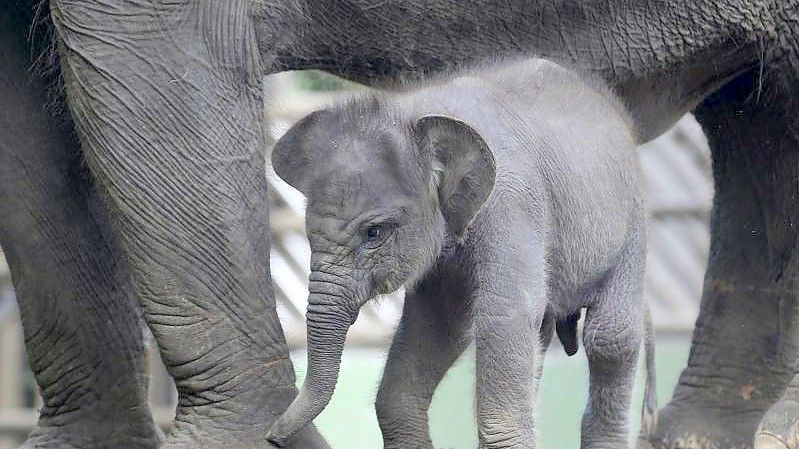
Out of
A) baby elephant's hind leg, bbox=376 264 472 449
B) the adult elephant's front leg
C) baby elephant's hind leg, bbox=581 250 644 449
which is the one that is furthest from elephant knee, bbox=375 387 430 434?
baby elephant's hind leg, bbox=581 250 644 449

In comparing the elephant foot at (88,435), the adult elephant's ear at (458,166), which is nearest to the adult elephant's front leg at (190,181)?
the adult elephant's ear at (458,166)

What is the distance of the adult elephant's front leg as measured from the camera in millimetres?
3305

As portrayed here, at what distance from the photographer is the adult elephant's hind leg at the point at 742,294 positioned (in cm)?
436

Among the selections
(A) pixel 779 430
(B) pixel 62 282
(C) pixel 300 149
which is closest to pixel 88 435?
(B) pixel 62 282

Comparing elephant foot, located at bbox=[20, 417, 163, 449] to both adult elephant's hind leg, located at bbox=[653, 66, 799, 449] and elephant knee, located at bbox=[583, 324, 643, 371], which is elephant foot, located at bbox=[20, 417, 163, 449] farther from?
adult elephant's hind leg, located at bbox=[653, 66, 799, 449]

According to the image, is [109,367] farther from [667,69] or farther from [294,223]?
[294,223]

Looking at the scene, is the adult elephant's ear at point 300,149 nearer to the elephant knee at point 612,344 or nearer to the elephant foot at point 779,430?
the elephant knee at point 612,344

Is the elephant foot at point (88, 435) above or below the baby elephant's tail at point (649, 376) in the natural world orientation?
below

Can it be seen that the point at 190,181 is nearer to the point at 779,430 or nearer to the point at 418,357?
the point at 418,357

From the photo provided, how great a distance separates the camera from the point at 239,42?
338cm

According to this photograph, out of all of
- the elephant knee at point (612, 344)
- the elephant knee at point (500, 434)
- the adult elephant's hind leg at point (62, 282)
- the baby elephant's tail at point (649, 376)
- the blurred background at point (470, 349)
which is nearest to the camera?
the elephant knee at point (500, 434)

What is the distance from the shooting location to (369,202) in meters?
3.09

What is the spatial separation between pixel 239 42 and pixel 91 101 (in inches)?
11.0

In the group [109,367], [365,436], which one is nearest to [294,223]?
[365,436]
